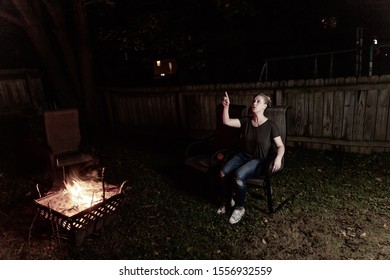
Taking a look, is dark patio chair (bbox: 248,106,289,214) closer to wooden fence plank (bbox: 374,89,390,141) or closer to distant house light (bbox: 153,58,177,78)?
wooden fence plank (bbox: 374,89,390,141)

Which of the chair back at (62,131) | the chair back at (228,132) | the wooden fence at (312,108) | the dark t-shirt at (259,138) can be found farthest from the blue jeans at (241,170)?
the chair back at (62,131)

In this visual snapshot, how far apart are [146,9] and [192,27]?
2.83m

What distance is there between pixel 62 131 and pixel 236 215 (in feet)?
11.0

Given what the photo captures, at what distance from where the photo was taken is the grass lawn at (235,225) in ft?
12.2

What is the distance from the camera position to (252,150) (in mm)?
4340

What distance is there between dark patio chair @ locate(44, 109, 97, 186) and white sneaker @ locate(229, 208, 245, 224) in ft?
8.92

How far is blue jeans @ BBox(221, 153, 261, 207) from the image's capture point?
408cm

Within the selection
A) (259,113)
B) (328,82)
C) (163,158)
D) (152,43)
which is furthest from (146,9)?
(259,113)

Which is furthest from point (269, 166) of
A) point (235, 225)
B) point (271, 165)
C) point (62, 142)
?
point (62, 142)

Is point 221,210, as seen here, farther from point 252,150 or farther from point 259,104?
point 259,104

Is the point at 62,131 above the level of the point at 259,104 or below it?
below

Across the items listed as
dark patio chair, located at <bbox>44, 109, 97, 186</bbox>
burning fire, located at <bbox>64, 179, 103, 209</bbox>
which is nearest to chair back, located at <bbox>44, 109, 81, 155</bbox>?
dark patio chair, located at <bbox>44, 109, 97, 186</bbox>

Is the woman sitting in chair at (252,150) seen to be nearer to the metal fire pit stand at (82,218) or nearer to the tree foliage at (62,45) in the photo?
the metal fire pit stand at (82,218)

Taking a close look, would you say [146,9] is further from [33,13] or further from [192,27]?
[33,13]
